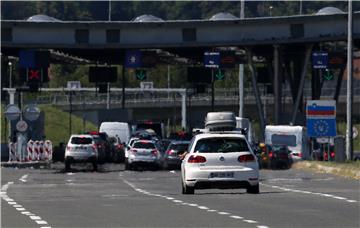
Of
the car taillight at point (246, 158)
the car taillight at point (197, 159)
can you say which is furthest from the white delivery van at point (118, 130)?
the car taillight at point (246, 158)

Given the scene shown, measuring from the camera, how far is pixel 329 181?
42.4 metres

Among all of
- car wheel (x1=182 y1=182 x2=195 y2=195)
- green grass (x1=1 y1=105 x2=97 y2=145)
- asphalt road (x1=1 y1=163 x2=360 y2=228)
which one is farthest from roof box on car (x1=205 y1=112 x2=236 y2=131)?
green grass (x1=1 y1=105 x2=97 y2=145)

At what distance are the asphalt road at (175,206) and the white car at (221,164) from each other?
1.17ft

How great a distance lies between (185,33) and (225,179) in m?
46.8

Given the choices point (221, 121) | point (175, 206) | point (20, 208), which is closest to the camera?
point (20, 208)

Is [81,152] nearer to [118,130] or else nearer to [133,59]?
[133,59]

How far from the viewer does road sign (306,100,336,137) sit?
5259cm

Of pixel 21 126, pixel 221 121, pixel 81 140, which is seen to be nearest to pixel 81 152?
pixel 81 140

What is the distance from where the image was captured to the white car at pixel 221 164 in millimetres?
31906

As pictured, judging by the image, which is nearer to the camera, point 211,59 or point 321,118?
point 321,118

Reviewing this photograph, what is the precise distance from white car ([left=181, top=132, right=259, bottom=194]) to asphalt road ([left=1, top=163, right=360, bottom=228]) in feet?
1.17

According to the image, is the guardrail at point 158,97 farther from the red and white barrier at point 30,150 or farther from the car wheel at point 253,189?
the car wheel at point 253,189

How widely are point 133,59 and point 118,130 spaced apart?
5.10 metres

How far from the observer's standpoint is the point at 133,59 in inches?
3150
